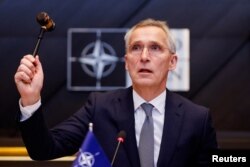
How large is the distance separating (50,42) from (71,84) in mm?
301

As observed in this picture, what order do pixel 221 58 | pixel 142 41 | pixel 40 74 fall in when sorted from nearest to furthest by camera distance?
pixel 40 74
pixel 142 41
pixel 221 58

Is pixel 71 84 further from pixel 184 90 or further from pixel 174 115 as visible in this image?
pixel 174 115

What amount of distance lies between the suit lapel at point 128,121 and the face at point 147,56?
0.33 ft

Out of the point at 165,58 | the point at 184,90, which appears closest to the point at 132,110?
the point at 165,58

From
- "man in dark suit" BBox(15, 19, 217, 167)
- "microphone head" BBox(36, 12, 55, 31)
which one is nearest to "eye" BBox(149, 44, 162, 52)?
"man in dark suit" BBox(15, 19, 217, 167)

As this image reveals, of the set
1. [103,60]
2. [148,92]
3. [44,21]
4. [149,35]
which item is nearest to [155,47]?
[149,35]

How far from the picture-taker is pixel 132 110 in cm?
153

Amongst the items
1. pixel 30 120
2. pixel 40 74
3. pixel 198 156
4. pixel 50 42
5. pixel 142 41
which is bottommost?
pixel 198 156

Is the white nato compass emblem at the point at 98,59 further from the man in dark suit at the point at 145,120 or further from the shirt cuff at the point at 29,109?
the shirt cuff at the point at 29,109

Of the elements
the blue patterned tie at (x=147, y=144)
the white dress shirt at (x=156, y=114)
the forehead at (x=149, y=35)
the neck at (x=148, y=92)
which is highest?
the forehead at (x=149, y=35)

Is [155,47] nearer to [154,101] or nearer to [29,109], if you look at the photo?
[154,101]

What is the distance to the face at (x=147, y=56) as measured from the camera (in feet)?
4.74

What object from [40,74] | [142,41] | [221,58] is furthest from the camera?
[221,58]

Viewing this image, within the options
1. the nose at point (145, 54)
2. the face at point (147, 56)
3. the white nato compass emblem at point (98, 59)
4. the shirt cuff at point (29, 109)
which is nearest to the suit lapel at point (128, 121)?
the face at point (147, 56)
